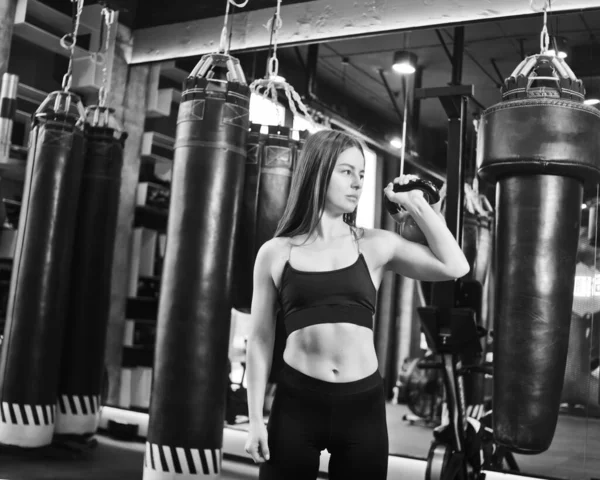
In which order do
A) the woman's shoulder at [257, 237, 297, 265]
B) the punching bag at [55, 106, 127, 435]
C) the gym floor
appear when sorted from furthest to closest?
the punching bag at [55, 106, 127, 435], the gym floor, the woman's shoulder at [257, 237, 297, 265]

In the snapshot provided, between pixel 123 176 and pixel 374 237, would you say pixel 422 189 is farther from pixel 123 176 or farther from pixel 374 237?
pixel 123 176

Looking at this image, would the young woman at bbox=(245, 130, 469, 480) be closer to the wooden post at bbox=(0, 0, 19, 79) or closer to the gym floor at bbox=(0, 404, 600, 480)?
the gym floor at bbox=(0, 404, 600, 480)

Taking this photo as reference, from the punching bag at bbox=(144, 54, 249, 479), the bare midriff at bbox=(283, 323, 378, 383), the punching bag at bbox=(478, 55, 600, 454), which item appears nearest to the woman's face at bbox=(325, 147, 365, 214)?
the bare midriff at bbox=(283, 323, 378, 383)

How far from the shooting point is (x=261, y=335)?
169cm

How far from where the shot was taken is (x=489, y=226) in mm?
4805

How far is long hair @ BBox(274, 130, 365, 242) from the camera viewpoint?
1.66 metres

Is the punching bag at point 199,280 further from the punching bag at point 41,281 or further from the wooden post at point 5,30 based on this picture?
the wooden post at point 5,30

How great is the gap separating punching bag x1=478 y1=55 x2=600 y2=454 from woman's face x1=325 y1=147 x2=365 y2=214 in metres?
0.73

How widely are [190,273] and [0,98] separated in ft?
7.76

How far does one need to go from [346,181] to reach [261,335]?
451 millimetres

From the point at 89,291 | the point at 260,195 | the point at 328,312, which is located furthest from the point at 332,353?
the point at 89,291

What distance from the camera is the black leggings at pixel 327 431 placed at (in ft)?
5.17

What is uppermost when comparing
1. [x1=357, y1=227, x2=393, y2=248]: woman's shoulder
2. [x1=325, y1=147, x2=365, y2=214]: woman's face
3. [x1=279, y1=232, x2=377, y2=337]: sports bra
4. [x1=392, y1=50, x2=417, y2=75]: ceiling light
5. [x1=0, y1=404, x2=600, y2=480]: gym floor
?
[x1=392, y1=50, x2=417, y2=75]: ceiling light

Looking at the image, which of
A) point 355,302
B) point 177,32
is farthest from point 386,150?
point 355,302
